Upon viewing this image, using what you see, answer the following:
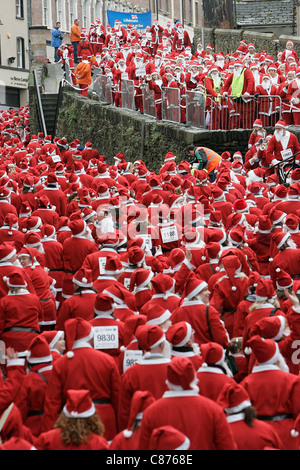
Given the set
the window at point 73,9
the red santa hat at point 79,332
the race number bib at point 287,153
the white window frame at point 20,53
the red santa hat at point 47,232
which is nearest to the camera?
the red santa hat at point 79,332

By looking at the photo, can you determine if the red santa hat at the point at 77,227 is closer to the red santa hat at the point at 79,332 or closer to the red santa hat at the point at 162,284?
the red santa hat at the point at 162,284

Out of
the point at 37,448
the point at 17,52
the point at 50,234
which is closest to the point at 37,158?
the point at 50,234

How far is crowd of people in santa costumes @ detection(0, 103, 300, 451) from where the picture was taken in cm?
549

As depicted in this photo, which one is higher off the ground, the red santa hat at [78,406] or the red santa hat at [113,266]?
the red santa hat at [78,406]

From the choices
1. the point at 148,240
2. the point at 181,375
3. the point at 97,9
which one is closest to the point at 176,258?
the point at 148,240

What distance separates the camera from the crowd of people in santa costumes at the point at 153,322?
5488mm

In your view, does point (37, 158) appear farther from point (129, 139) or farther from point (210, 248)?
point (210, 248)

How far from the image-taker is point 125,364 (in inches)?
293

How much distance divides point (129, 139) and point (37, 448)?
20415 millimetres

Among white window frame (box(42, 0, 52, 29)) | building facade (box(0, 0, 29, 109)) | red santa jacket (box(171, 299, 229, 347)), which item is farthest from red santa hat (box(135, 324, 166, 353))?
white window frame (box(42, 0, 52, 29))

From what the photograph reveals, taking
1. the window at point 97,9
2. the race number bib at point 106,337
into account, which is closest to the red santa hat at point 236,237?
the race number bib at point 106,337

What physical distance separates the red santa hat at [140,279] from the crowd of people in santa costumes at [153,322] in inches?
0.7

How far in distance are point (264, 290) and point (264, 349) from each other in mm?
1773

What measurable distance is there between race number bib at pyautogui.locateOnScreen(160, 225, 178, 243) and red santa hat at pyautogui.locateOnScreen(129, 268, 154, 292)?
10.3ft
